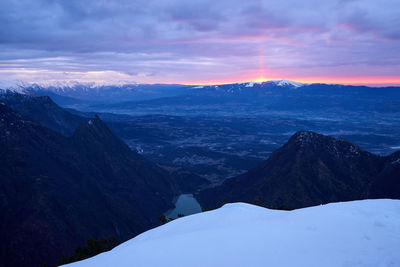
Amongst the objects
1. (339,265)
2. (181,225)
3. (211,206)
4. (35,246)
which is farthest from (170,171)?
(339,265)

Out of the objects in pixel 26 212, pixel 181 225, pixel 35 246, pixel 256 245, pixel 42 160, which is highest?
pixel 256 245

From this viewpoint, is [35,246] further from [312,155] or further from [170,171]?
[170,171]

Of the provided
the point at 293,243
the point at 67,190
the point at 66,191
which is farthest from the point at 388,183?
the point at 67,190

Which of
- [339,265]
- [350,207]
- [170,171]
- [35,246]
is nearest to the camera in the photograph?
[339,265]

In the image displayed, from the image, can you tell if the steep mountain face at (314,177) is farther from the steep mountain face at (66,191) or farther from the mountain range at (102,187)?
the steep mountain face at (66,191)

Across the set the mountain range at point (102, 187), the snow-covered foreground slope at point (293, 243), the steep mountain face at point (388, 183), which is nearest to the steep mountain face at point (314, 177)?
the steep mountain face at point (388, 183)

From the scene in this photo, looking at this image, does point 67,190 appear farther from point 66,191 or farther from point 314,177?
point 314,177

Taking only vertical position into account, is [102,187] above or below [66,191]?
below
